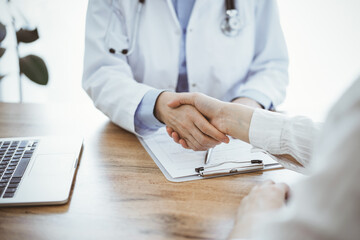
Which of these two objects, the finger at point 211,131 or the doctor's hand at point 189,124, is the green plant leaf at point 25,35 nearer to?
the doctor's hand at point 189,124

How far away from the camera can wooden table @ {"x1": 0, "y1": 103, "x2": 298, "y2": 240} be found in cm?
44

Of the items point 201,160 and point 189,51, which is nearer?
point 201,160

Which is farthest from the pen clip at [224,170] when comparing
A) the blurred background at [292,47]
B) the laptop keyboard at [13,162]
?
the blurred background at [292,47]

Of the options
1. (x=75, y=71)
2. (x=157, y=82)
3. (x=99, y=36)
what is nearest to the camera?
(x=99, y=36)

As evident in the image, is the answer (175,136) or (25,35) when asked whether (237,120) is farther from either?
(25,35)

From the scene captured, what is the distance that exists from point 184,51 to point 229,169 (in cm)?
60

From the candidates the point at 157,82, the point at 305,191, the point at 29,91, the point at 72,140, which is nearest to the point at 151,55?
the point at 157,82

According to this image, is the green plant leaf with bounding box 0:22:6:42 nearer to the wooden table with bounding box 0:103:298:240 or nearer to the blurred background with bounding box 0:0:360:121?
the blurred background with bounding box 0:0:360:121

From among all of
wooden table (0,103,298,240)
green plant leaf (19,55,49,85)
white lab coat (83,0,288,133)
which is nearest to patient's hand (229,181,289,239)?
wooden table (0,103,298,240)

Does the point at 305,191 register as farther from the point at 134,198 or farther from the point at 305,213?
the point at 134,198

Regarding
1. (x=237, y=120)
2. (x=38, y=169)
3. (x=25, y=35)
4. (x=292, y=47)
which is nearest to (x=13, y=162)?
(x=38, y=169)

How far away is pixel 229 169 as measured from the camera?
0.61 metres

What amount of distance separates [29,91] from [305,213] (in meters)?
1.98

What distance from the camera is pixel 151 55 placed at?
1024 mm
